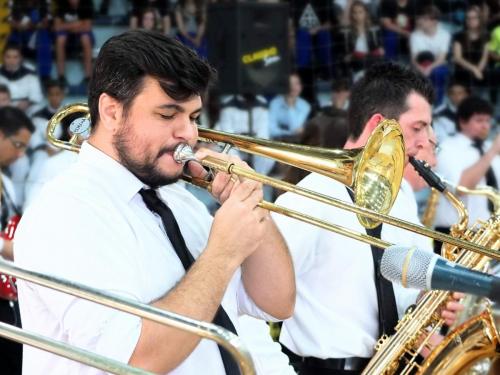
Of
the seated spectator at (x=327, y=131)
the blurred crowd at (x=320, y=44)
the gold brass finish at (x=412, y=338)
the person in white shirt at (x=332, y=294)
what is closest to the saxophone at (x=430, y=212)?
the seated spectator at (x=327, y=131)

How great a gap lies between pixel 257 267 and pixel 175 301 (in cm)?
49

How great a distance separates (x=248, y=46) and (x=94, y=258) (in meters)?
5.70

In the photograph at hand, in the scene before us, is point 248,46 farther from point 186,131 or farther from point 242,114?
point 186,131

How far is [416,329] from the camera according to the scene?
411 cm

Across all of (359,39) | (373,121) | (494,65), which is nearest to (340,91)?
(359,39)

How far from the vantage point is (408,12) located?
38.0 ft

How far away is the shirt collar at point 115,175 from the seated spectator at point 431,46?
873 cm

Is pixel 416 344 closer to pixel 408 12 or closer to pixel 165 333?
pixel 165 333

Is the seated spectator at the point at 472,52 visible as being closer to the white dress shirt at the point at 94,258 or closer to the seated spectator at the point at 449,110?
the seated spectator at the point at 449,110

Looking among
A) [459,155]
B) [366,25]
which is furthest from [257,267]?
[366,25]

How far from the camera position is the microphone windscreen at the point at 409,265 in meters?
2.32

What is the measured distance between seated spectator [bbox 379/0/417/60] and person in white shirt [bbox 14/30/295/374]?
28.3 feet

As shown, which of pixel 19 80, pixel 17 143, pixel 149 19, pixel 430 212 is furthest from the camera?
pixel 149 19

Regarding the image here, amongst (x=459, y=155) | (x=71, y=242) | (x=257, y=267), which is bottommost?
(x=459, y=155)
